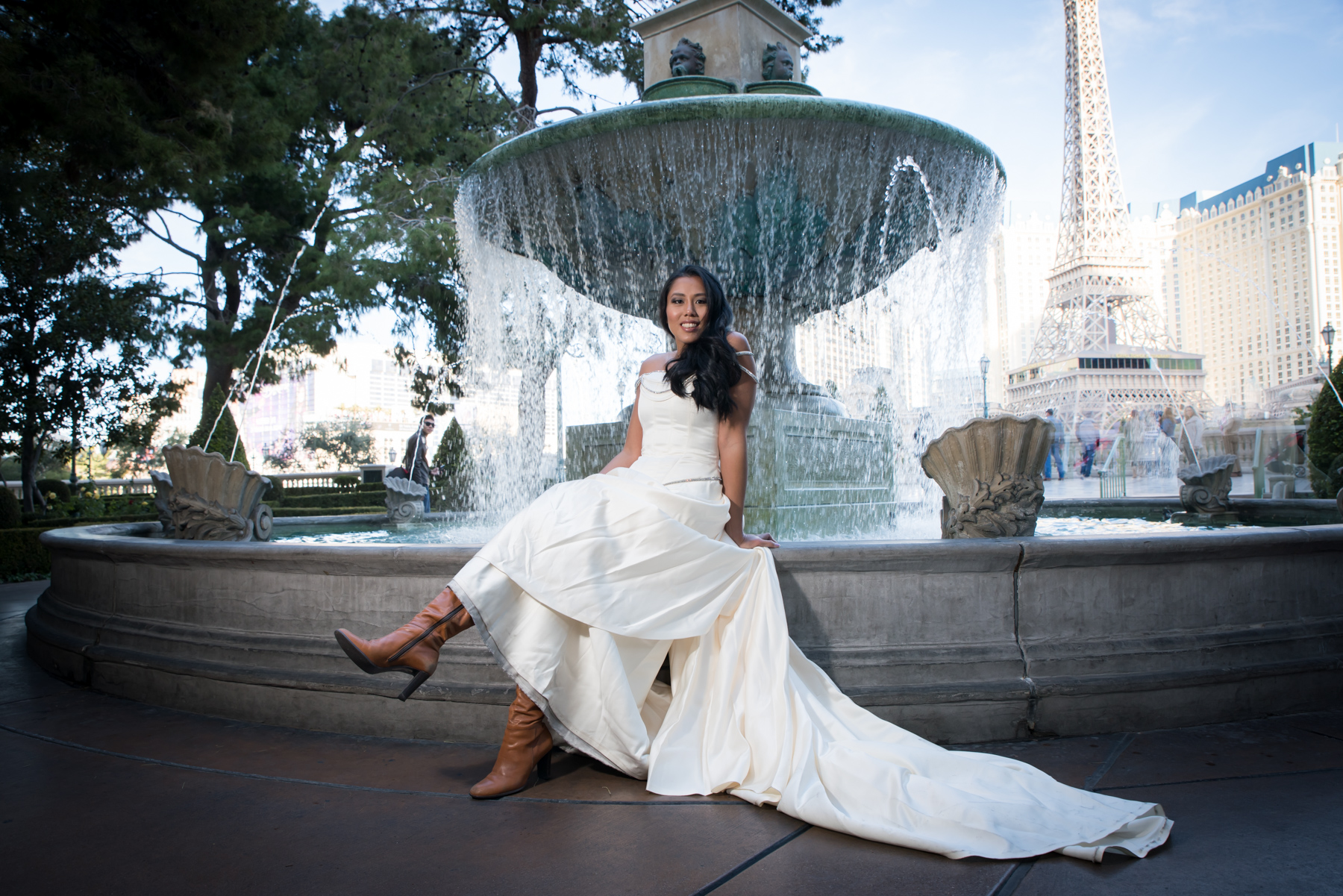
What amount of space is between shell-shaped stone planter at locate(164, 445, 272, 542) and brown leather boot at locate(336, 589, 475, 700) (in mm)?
2314

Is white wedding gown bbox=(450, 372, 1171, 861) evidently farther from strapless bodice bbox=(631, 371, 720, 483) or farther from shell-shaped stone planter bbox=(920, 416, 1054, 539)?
shell-shaped stone planter bbox=(920, 416, 1054, 539)

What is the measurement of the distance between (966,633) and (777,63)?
5751 mm

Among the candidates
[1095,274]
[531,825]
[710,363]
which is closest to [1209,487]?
[710,363]

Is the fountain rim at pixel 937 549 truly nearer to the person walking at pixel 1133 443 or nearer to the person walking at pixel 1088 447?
the person walking at pixel 1133 443

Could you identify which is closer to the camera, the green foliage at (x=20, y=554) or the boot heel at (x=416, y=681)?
the boot heel at (x=416, y=681)

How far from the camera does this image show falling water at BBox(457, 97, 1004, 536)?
583 cm

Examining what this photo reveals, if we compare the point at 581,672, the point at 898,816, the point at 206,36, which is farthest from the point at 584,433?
the point at 206,36

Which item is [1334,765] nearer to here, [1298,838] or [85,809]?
[1298,838]

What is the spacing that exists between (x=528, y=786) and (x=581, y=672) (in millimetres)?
420

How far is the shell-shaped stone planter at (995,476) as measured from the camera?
3834 mm

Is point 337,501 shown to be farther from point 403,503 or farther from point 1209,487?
point 1209,487

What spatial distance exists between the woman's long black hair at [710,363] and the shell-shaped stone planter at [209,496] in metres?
2.65

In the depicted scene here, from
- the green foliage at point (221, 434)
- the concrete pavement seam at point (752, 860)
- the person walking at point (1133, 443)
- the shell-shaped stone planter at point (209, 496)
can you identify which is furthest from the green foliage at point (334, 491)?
the concrete pavement seam at point (752, 860)

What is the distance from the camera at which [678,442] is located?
132 inches
